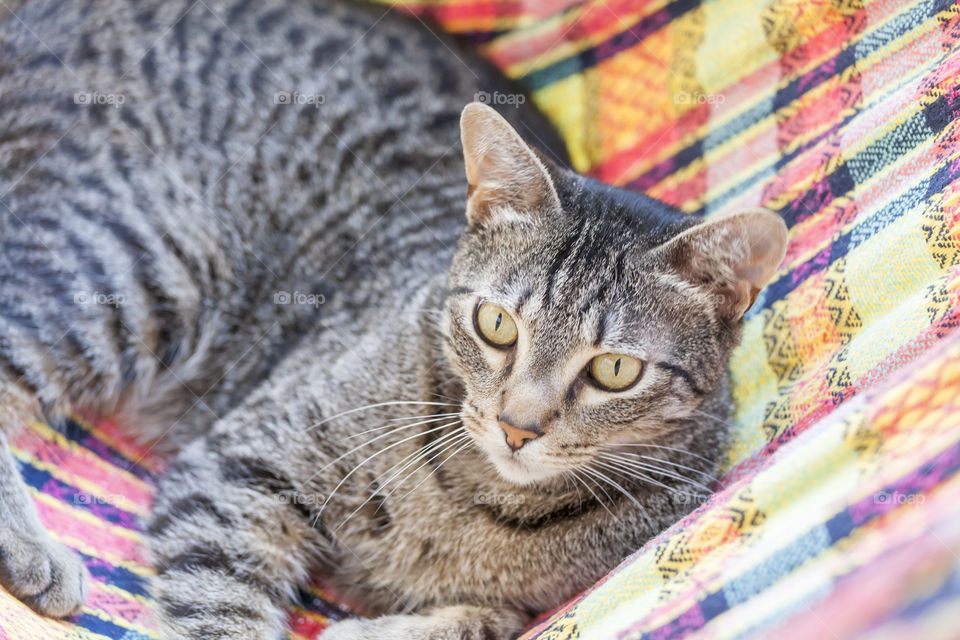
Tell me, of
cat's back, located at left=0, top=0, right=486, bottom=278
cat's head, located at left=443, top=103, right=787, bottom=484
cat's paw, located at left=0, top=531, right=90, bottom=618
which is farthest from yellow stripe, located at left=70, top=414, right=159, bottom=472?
cat's head, located at left=443, top=103, right=787, bottom=484

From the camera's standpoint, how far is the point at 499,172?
185cm

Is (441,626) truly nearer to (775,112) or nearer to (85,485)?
(85,485)

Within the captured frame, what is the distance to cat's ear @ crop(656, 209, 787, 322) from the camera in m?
1.61

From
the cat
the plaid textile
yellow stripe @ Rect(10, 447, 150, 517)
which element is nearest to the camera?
the plaid textile

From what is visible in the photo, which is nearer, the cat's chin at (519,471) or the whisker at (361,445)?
the cat's chin at (519,471)

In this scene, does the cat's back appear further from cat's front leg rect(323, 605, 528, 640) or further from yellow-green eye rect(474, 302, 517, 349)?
cat's front leg rect(323, 605, 528, 640)

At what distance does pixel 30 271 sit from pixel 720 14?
2.14 metres

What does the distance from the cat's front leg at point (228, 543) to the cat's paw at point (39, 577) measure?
0.18 meters

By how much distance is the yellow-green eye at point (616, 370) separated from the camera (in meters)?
1.68

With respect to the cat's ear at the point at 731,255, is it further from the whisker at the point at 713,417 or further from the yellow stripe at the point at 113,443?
the yellow stripe at the point at 113,443

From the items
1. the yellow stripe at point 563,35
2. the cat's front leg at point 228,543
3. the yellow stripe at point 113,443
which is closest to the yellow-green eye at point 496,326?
the cat's front leg at point 228,543

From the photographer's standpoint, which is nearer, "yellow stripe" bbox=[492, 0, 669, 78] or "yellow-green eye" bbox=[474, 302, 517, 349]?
"yellow-green eye" bbox=[474, 302, 517, 349]

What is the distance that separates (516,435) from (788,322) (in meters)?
0.90

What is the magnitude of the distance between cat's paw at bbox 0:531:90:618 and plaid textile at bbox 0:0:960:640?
0.05 metres
